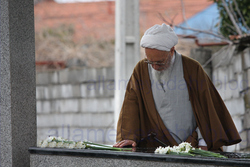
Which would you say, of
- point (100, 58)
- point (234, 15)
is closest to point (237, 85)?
point (234, 15)

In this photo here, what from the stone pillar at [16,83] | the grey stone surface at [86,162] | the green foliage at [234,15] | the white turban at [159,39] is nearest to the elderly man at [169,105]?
the white turban at [159,39]

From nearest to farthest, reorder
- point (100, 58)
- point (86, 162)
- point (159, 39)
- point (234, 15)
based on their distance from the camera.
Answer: point (86, 162), point (159, 39), point (234, 15), point (100, 58)

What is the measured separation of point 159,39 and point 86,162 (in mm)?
1152

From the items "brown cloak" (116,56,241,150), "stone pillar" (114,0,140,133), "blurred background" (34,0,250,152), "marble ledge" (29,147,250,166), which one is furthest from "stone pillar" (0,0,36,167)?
"blurred background" (34,0,250,152)

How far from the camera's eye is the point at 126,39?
6070 mm

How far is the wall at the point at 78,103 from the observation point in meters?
8.17

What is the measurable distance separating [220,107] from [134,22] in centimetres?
290

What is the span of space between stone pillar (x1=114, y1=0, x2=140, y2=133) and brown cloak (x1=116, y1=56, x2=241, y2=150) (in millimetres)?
2423

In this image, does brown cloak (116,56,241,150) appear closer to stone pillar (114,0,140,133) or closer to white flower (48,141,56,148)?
white flower (48,141,56,148)

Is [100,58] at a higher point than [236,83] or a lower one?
higher

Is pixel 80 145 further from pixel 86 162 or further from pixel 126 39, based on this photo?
pixel 126 39

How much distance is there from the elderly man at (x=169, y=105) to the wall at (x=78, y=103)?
→ 173 inches

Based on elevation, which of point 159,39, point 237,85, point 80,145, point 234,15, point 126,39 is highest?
point 234,15

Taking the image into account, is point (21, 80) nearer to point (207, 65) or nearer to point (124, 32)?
point (124, 32)
